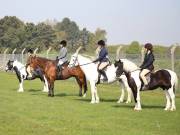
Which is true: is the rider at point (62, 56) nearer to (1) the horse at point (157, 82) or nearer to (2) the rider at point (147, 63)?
(1) the horse at point (157, 82)

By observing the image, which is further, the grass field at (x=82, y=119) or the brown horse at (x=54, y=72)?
the brown horse at (x=54, y=72)

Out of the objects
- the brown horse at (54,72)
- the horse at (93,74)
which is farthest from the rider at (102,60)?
the brown horse at (54,72)

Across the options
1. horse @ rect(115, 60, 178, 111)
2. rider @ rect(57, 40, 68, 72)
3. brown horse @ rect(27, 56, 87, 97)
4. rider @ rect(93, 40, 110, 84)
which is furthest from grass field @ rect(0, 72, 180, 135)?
rider @ rect(57, 40, 68, 72)

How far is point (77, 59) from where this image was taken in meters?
22.1

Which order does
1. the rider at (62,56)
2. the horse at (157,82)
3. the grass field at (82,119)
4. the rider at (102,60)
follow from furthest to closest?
the rider at (62,56)
the rider at (102,60)
the horse at (157,82)
the grass field at (82,119)

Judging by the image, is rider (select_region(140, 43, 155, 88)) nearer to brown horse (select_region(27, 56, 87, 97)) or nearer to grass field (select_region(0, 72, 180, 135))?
grass field (select_region(0, 72, 180, 135))

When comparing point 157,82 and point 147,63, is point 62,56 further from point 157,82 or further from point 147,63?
point 157,82

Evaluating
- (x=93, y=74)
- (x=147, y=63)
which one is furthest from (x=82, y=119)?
(x=93, y=74)

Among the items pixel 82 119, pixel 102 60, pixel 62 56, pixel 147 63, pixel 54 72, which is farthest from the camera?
pixel 54 72

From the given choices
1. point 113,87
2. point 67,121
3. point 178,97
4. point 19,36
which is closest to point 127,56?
point 113,87

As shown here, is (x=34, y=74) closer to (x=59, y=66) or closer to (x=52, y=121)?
(x=59, y=66)

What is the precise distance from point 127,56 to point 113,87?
2.42m

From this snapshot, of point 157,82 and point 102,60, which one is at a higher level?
point 102,60

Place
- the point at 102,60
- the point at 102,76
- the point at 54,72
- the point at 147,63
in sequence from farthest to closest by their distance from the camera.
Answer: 1. the point at 54,72
2. the point at 102,76
3. the point at 102,60
4. the point at 147,63
